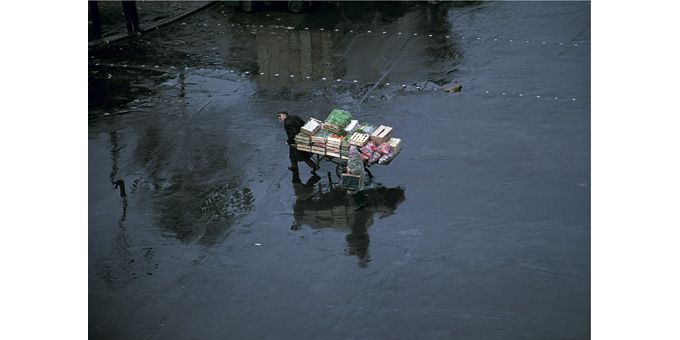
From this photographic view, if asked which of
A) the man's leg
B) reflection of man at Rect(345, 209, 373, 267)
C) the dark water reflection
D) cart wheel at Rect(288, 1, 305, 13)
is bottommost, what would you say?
reflection of man at Rect(345, 209, 373, 267)

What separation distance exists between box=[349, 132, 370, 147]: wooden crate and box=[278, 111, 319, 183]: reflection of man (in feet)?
4.04

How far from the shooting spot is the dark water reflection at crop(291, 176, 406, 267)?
16105mm

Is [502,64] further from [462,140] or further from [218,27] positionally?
[218,27]

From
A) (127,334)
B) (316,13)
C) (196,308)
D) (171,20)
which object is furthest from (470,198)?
(171,20)

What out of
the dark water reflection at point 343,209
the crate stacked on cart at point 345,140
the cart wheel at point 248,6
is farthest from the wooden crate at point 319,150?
the cart wheel at point 248,6

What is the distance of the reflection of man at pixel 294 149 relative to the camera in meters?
18.0

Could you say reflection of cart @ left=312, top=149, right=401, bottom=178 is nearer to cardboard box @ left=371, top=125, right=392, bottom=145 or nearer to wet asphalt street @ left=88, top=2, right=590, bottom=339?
wet asphalt street @ left=88, top=2, right=590, bottom=339

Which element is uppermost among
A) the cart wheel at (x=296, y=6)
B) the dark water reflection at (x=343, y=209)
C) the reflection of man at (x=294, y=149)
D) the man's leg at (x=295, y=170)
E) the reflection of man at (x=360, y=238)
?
the cart wheel at (x=296, y=6)

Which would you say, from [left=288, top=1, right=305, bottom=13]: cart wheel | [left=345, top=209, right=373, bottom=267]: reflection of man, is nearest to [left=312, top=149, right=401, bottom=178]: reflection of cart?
[left=345, top=209, right=373, bottom=267]: reflection of man

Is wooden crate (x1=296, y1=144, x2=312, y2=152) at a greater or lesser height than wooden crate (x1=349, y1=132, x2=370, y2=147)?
lesser

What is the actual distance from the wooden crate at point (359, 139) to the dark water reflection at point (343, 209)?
3.03ft

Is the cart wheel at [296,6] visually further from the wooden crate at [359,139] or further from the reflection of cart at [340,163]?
the wooden crate at [359,139]

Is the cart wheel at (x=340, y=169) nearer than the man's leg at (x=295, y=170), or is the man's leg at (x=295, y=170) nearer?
the cart wheel at (x=340, y=169)

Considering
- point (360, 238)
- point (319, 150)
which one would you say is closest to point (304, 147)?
point (319, 150)
